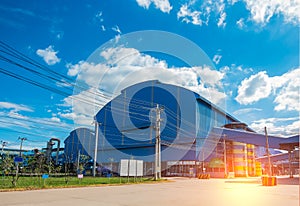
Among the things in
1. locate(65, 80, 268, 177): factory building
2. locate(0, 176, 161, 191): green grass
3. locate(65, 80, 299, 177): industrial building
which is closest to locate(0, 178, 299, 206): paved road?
locate(0, 176, 161, 191): green grass

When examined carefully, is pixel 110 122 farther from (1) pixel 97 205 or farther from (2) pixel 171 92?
(1) pixel 97 205

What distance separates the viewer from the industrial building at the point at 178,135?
47562 mm

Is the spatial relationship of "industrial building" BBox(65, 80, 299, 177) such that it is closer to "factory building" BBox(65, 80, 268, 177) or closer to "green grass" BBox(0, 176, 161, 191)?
"factory building" BBox(65, 80, 268, 177)

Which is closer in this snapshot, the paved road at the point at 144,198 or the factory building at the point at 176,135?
the paved road at the point at 144,198

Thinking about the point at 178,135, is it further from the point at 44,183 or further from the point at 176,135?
the point at 44,183

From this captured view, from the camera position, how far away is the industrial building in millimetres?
47562

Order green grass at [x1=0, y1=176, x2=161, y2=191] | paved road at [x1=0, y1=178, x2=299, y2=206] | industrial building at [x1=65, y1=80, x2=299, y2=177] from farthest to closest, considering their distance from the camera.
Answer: industrial building at [x1=65, y1=80, x2=299, y2=177] → green grass at [x1=0, y1=176, x2=161, y2=191] → paved road at [x1=0, y1=178, x2=299, y2=206]

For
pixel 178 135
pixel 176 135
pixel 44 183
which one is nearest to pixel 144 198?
pixel 44 183

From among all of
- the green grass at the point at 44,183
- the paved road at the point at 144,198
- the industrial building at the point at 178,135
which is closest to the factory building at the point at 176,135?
the industrial building at the point at 178,135

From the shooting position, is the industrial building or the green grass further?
the industrial building

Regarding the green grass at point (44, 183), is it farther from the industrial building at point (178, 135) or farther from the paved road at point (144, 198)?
the industrial building at point (178, 135)

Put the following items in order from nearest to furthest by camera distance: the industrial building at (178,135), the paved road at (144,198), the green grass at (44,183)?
the paved road at (144,198) < the green grass at (44,183) < the industrial building at (178,135)

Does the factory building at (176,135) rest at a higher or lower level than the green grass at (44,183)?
higher

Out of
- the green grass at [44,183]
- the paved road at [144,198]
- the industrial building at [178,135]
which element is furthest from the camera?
the industrial building at [178,135]
